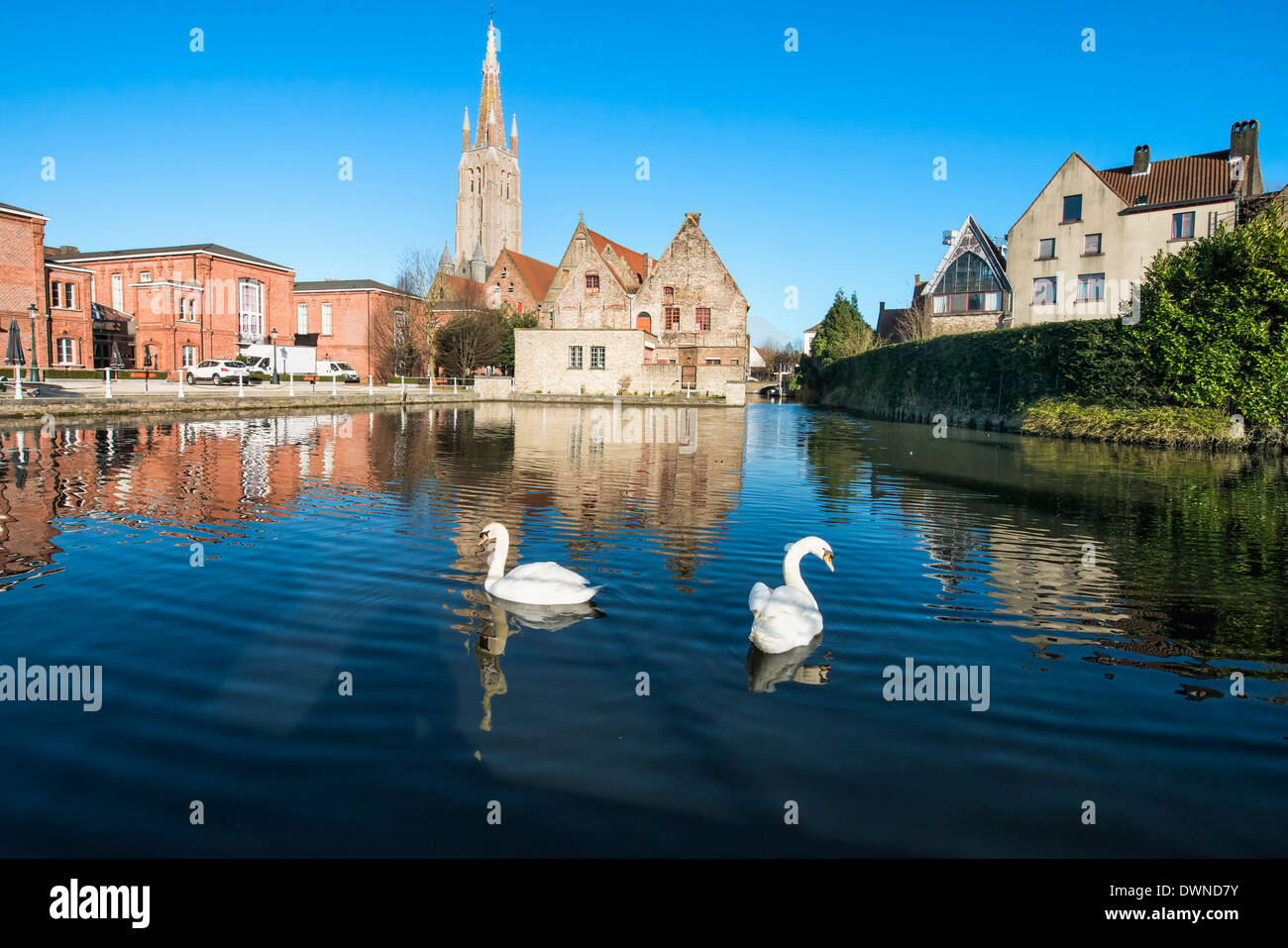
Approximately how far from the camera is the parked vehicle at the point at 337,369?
58.8 m

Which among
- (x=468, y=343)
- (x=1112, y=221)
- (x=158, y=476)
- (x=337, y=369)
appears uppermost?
(x=1112, y=221)

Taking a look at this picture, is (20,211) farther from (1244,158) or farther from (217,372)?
(1244,158)

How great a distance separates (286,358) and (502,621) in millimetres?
57221

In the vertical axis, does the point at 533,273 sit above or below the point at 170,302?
above

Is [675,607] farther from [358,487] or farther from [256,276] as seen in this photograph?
[256,276]

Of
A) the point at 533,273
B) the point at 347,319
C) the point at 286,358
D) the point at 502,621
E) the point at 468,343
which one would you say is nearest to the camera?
the point at 502,621

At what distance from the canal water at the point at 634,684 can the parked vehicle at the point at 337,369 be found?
48569 mm

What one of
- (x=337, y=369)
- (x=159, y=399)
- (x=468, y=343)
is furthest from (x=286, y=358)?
(x=159, y=399)

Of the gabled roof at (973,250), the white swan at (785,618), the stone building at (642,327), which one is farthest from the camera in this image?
the stone building at (642,327)

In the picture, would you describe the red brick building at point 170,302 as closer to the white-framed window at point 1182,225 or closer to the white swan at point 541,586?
the white swan at point 541,586

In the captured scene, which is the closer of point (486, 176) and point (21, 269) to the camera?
point (21, 269)

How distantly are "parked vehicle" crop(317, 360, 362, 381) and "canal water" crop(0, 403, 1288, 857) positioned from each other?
48569 mm

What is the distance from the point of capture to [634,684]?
17.9 feet

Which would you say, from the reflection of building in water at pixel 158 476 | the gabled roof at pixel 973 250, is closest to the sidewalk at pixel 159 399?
the reflection of building in water at pixel 158 476
